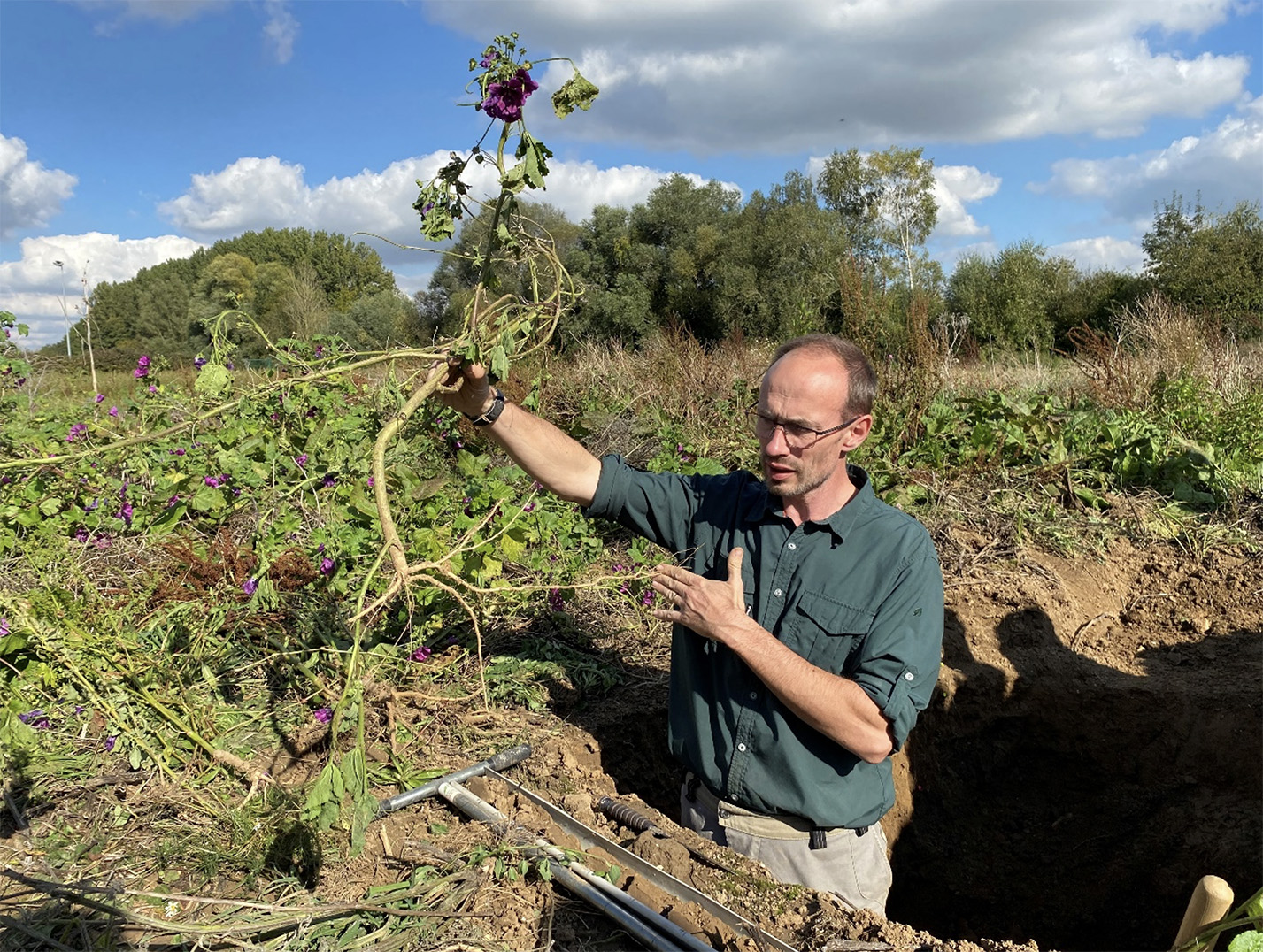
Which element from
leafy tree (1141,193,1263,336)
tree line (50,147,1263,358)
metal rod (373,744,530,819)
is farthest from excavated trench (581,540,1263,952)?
leafy tree (1141,193,1263,336)

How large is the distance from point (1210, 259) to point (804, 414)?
27.6m

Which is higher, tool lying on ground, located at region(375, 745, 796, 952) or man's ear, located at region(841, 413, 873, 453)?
man's ear, located at region(841, 413, 873, 453)

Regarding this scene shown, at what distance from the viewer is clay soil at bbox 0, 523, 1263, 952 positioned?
3.05 metres

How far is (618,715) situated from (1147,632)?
3.24 meters

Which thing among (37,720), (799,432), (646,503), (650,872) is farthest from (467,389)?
(37,720)

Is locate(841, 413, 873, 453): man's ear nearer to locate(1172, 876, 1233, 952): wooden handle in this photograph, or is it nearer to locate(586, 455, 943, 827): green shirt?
locate(586, 455, 943, 827): green shirt

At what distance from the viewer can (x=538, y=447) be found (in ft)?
8.88

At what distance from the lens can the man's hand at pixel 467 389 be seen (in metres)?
2.37

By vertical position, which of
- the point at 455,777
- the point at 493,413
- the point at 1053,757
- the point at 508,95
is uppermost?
the point at 508,95

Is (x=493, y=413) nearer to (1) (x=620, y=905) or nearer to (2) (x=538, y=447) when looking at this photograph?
(2) (x=538, y=447)

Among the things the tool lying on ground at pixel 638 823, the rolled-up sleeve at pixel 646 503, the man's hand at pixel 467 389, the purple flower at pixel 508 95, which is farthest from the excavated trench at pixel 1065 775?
the purple flower at pixel 508 95

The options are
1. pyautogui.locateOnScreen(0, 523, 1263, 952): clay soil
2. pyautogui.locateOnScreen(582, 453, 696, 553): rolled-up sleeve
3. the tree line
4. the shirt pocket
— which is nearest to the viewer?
the shirt pocket

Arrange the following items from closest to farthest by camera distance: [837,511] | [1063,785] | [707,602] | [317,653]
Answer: [707,602] < [837,511] < [317,653] < [1063,785]

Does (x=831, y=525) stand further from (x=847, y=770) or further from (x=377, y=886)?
(x=377, y=886)
